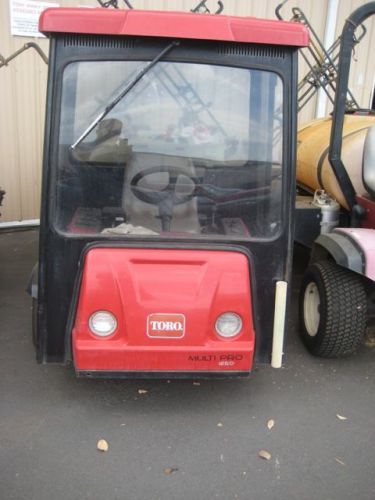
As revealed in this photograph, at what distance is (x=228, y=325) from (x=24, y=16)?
4616 millimetres

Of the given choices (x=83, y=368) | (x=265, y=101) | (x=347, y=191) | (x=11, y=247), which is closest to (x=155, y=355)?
(x=83, y=368)

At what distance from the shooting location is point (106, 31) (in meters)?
2.11

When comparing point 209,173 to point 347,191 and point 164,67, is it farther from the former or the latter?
point 347,191

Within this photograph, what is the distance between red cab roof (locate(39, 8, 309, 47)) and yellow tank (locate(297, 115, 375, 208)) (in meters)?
1.65

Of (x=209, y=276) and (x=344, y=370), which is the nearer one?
(x=209, y=276)

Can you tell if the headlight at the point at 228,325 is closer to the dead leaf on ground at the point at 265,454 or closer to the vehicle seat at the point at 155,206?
the vehicle seat at the point at 155,206

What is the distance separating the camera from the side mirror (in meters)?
3.15

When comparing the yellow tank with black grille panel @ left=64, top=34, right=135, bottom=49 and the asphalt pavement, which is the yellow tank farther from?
black grille panel @ left=64, top=34, right=135, bottom=49

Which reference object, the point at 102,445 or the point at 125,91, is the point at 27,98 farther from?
the point at 102,445

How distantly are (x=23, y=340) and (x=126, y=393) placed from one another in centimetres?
96

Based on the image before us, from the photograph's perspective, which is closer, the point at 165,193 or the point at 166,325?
the point at 166,325

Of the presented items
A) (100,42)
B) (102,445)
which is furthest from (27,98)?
(102,445)

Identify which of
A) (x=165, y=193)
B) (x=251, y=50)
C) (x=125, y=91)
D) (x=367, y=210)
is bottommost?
(x=367, y=210)

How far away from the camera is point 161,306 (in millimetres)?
2258
